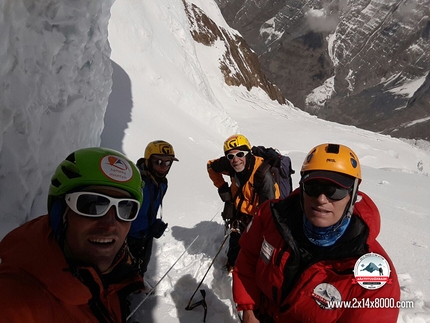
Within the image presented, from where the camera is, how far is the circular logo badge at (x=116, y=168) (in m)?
1.75

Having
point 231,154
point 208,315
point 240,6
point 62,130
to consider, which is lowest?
point 208,315

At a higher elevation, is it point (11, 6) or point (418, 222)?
point (418, 222)

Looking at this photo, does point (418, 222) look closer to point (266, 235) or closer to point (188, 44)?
point (266, 235)

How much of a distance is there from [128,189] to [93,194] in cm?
19

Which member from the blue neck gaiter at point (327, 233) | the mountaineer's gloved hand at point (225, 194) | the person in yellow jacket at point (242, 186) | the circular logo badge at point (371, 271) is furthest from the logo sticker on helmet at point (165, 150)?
the circular logo badge at point (371, 271)

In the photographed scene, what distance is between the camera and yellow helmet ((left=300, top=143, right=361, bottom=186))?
1.91 meters

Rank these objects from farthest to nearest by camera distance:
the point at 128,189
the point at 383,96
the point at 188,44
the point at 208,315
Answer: the point at 383,96 → the point at 188,44 → the point at 208,315 → the point at 128,189

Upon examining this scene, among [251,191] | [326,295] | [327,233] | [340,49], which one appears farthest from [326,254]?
[340,49]

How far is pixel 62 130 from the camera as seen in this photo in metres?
4.18

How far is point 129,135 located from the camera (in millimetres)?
7578

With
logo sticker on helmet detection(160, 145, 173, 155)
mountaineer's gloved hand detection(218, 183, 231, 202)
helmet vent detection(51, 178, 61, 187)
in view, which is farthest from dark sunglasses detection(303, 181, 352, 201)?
mountaineer's gloved hand detection(218, 183, 231, 202)

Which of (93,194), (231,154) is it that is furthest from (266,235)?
(231,154)

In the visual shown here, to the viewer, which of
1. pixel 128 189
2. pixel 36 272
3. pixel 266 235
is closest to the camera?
pixel 36 272

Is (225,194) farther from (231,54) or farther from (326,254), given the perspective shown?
(231,54)
